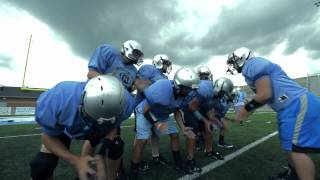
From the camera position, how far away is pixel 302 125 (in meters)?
3.48

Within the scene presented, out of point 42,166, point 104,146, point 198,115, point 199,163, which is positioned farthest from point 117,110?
point 199,163

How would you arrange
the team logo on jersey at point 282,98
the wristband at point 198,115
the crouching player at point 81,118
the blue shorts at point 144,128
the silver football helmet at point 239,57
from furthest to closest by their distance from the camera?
the wristband at point 198,115 → the blue shorts at point 144,128 → the silver football helmet at point 239,57 → the team logo on jersey at point 282,98 → the crouching player at point 81,118

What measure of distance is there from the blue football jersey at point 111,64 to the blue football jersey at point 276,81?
199cm

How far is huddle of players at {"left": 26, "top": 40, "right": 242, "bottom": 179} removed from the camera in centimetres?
244

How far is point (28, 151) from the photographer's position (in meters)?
7.11

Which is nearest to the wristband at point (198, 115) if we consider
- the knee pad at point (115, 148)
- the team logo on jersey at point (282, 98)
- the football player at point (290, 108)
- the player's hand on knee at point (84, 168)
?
the football player at point (290, 108)

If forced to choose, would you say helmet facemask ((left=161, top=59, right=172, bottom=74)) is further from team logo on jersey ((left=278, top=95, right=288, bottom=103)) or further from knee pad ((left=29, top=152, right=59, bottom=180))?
knee pad ((left=29, top=152, right=59, bottom=180))

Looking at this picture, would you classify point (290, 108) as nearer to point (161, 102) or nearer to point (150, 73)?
point (161, 102)

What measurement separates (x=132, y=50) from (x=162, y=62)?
8.80 feet

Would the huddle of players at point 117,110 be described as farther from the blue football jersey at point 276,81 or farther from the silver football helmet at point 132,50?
the blue football jersey at point 276,81

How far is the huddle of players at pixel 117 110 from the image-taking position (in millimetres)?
2436

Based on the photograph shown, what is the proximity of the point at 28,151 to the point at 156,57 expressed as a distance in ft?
13.1

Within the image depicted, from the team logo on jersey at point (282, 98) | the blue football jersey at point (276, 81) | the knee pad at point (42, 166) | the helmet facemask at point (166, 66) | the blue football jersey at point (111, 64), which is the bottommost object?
the knee pad at point (42, 166)

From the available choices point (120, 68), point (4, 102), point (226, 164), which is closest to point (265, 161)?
point (226, 164)
